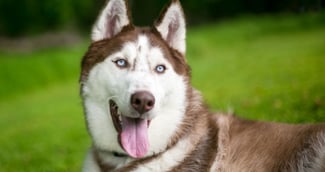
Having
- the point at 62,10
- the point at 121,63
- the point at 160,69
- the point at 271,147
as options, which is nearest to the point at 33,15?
the point at 62,10

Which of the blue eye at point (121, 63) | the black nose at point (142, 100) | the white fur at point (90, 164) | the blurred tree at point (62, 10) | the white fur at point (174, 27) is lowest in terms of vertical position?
the blurred tree at point (62, 10)

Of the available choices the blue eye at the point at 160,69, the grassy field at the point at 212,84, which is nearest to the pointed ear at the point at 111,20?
the blue eye at the point at 160,69

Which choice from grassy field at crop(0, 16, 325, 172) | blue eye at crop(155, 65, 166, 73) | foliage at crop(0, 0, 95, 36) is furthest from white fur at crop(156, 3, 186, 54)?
foliage at crop(0, 0, 95, 36)

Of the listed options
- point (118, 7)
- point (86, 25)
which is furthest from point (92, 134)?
point (86, 25)

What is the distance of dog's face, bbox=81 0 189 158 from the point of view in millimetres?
4953

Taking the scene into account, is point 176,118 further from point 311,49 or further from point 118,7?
point 311,49

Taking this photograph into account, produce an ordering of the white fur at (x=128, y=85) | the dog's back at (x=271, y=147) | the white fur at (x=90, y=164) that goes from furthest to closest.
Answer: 1. the white fur at (x=90, y=164)
2. the white fur at (x=128, y=85)
3. the dog's back at (x=271, y=147)

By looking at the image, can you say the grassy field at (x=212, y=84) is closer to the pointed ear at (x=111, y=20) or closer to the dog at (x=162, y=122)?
the dog at (x=162, y=122)

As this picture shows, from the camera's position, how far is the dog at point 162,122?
16.3 ft

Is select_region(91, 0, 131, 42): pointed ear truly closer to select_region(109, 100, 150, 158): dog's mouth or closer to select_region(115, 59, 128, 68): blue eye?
select_region(115, 59, 128, 68): blue eye

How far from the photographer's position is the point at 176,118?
5191 mm

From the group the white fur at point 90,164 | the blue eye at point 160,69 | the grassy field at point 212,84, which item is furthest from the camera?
the grassy field at point 212,84

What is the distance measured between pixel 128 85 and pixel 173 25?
899mm

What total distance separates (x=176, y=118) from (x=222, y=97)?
25.8 ft
